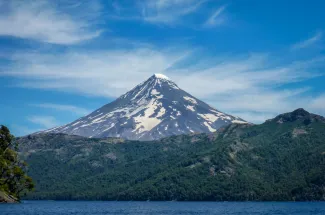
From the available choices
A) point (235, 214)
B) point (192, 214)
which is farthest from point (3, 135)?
point (235, 214)

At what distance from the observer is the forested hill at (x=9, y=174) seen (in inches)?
6934

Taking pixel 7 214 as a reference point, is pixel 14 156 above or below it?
above

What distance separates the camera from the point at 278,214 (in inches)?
6462

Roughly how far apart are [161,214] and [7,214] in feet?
176

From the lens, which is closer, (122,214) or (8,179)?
(122,214)

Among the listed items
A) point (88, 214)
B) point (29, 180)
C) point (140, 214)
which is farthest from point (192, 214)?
point (29, 180)

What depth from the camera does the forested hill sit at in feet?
578

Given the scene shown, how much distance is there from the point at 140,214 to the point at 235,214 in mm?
30253

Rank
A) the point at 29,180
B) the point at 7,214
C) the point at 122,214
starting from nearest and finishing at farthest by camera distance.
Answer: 1. the point at 7,214
2. the point at 122,214
3. the point at 29,180

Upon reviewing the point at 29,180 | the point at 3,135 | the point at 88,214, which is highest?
the point at 3,135

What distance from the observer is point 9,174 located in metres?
178

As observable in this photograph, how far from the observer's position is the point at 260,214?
163m

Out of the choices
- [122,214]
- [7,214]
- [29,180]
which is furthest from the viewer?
[29,180]

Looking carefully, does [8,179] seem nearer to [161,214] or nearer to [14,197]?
[14,197]
